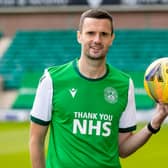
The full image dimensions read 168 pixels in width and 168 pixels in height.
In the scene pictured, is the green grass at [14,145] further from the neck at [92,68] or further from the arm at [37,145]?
the neck at [92,68]

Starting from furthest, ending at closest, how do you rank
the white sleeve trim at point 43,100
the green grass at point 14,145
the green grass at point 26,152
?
the green grass at point 14,145
the green grass at point 26,152
the white sleeve trim at point 43,100

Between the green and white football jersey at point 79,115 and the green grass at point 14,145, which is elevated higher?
the green and white football jersey at point 79,115

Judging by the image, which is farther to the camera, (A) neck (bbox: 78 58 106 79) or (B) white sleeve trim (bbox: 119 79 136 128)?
(B) white sleeve trim (bbox: 119 79 136 128)

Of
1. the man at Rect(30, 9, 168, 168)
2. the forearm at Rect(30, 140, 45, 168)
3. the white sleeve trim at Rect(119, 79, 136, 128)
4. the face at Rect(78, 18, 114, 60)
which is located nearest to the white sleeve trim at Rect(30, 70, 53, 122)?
the man at Rect(30, 9, 168, 168)

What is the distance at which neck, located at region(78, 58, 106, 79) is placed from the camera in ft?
11.3

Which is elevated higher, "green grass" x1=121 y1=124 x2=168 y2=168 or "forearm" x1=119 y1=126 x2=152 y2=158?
"forearm" x1=119 y1=126 x2=152 y2=158

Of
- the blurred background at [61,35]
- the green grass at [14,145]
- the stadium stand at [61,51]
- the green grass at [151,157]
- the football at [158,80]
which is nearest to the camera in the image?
the football at [158,80]

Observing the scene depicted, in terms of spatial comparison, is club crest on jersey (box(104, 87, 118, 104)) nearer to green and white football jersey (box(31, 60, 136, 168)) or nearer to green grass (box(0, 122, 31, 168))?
green and white football jersey (box(31, 60, 136, 168))

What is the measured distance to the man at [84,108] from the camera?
11.2 feet

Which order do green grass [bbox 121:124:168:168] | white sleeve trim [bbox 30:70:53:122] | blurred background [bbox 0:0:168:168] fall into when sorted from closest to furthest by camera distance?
1. white sleeve trim [bbox 30:70:53:122]
2. green grass [bbox 121:124:168:168]
3. blurred background [bbox 0:0:168:168]

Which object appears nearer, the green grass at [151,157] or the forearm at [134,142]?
the forearm at [134,142]

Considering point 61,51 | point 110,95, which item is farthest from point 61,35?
point 110,95

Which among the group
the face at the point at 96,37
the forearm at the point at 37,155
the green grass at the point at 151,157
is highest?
the face at the point at 96,37

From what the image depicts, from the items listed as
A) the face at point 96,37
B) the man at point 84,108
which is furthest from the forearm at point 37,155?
the face at point 96,37
